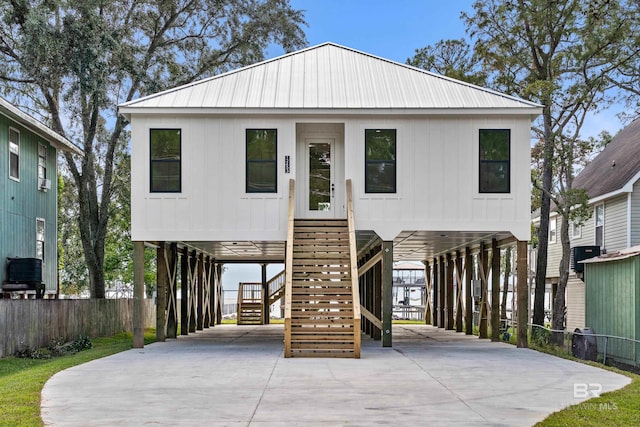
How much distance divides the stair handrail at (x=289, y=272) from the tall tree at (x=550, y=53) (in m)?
9.38

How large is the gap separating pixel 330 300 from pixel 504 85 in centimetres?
1276

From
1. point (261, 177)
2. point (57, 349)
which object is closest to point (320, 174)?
point (261, 177)

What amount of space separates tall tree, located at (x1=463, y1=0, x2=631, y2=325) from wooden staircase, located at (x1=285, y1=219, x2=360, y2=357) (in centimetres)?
930

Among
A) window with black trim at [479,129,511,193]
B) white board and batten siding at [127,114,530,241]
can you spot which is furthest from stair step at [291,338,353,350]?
window with black trim at [479,129,511,193]

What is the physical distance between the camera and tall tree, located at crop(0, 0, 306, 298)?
1041 inches

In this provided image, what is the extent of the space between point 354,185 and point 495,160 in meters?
3.39

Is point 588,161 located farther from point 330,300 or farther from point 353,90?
point 330,300

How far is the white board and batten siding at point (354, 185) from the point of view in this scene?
1938 cm

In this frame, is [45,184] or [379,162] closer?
[379,162]

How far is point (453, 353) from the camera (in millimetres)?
17953

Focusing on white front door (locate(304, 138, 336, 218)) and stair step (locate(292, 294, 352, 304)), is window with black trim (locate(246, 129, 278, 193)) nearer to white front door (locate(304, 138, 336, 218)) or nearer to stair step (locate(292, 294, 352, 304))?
white front door (locate(304, 138, 336, 218))

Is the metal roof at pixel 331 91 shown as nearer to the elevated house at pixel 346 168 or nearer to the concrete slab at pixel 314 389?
the elevated house at pixel 346 168

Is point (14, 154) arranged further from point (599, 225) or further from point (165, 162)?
point (599, 225)

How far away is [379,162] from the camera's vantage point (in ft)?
63.9
